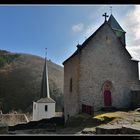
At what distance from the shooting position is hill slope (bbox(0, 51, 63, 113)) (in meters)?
58.1

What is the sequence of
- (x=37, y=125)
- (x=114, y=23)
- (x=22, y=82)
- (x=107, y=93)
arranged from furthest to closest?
(x=22, y=82)
(x=114, y=23)
(x=107, y=93)
(x=37, y=125)

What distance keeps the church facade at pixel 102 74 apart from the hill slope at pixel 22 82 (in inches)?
1241

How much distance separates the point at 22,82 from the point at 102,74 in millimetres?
42980

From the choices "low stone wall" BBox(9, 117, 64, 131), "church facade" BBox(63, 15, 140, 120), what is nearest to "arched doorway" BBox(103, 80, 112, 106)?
"church facade" BBox(63, 15, 140, 120)

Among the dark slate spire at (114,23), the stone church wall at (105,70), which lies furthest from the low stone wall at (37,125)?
the dark slate spire at (114,23)

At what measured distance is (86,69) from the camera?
22.8m

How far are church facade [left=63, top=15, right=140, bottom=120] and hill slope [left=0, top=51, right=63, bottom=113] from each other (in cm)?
3152

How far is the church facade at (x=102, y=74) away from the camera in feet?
74.1

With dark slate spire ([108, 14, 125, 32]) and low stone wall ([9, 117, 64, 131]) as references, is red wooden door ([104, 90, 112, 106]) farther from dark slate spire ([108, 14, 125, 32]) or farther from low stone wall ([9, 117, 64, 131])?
dark slate spire ([108, 14, 125, 32])

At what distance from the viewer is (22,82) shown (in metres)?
63.3

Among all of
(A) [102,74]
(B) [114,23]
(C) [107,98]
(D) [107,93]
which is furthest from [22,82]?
(C) [107,98]

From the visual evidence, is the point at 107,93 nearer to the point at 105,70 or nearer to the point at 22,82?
the point at 105,70
